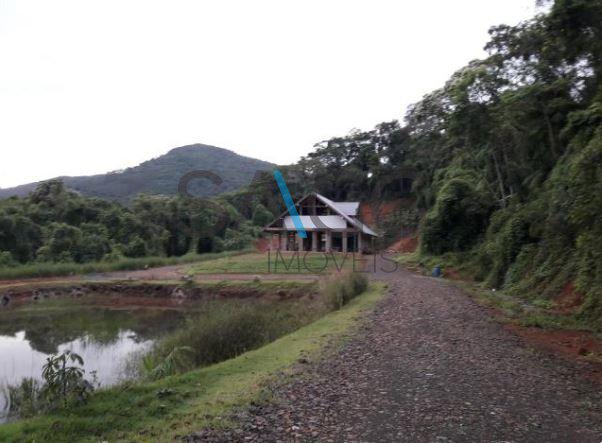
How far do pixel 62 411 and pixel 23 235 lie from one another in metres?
36.9

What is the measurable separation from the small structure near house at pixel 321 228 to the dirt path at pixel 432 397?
96.6 ft

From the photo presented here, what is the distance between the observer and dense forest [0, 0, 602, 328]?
11.9 metres

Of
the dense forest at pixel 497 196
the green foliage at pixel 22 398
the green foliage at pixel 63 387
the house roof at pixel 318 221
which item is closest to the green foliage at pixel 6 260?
the dense forest at pixel 497 196

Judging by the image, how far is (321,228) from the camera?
39.0 metres

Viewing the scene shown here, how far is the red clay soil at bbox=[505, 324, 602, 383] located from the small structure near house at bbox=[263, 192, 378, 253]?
2778 centimetres

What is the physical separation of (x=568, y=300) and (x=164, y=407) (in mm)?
10754

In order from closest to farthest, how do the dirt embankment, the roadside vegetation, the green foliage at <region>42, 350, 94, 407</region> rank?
the green foliage at <region>42, 350, 94, 407</region> < the roadside vegetation < the dirt embankment

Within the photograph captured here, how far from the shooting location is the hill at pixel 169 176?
75.6 m

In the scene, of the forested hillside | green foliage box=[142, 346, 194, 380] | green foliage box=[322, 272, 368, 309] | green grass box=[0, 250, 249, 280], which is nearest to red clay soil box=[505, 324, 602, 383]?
the forested hillside

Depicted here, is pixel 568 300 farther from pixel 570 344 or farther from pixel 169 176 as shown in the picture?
pixel 169 176

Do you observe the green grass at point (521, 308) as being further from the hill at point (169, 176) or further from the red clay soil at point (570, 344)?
the hill at point (169, 176)

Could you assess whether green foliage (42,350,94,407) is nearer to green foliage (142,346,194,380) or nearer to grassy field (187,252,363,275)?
green foliage (142,346,194,380)

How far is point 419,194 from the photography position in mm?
48656

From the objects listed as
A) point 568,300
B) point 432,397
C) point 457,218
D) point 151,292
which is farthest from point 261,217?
point 432,397
